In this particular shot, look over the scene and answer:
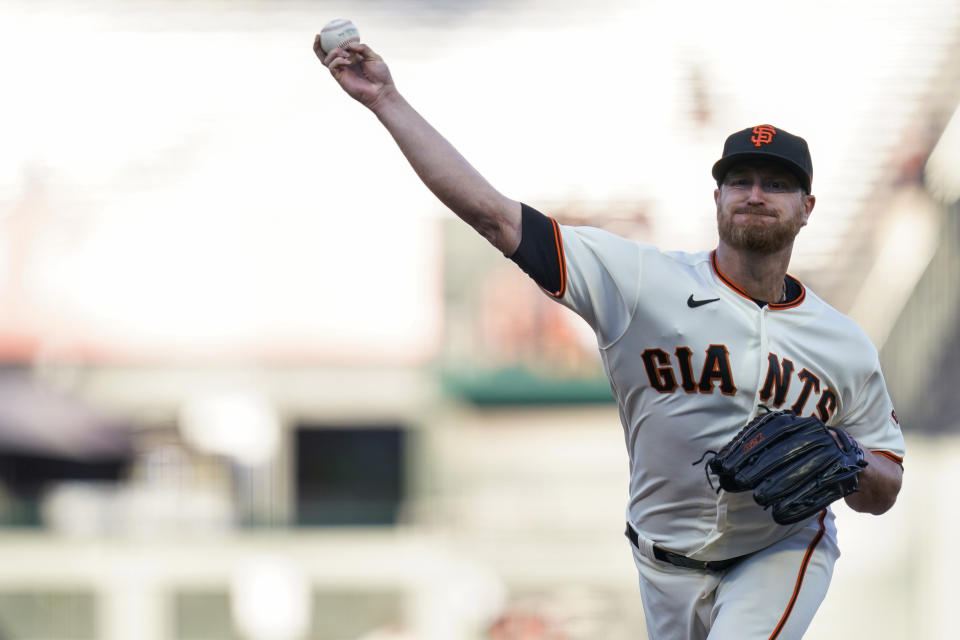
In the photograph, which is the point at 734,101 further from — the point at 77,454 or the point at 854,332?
the point at 854,332

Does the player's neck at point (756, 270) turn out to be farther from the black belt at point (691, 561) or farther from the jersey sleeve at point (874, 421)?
the black belt at point (691, 561)

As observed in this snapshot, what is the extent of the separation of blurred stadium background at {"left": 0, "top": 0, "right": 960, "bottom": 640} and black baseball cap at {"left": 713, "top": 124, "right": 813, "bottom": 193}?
Result: 319 inches

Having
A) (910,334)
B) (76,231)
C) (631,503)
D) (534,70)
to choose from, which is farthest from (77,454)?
(631,503)

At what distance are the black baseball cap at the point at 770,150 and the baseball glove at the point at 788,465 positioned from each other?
489 mm

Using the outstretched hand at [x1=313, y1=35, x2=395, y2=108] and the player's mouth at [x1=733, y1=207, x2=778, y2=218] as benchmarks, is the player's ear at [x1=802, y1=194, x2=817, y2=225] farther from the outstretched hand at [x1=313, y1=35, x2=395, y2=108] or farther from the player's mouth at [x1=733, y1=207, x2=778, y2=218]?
the outstretched hand at [x1=313, y1=35, x2=395, y2=108]

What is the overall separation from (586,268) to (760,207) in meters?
0.36

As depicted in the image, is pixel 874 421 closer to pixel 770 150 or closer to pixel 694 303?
pixel 694 303

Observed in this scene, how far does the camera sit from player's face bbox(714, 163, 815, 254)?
96.6 inches

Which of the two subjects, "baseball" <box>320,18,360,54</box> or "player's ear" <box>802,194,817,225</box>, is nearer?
"baseball" <box>320,18,360,54</box>

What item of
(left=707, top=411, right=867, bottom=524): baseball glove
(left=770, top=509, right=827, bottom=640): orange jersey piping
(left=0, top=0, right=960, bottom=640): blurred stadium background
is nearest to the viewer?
(left=707, top=411, right=867, bottom=524): baseball glove

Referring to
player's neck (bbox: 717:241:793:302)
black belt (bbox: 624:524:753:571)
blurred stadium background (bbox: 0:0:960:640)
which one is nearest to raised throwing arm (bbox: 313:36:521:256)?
player's neck (bbox: 717:241:793:302)

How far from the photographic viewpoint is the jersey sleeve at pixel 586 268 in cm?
238

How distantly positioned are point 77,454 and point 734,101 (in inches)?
273

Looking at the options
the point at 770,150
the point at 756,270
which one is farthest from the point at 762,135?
the point at 756,270
